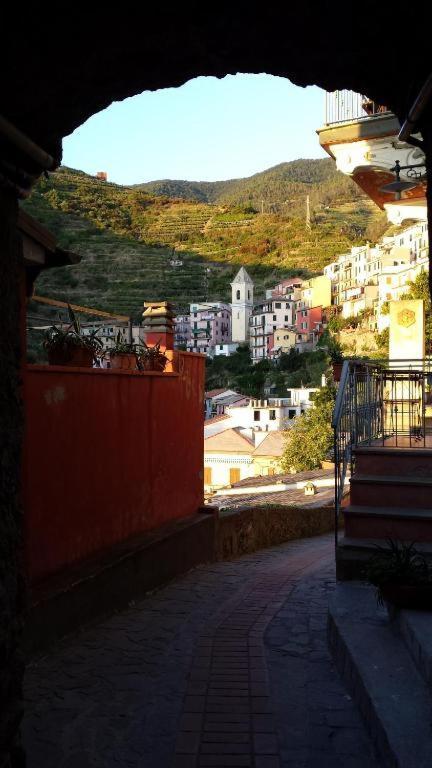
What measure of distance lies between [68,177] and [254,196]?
51821 mm

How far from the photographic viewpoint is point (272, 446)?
34.8 metres

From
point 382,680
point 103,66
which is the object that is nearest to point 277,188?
point 103,66

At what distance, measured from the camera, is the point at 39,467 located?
4695mm

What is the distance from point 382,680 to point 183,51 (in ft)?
10.3

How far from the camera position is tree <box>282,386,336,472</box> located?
29141mm

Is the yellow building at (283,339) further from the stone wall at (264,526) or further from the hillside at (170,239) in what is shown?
the stone wall at (264,526)

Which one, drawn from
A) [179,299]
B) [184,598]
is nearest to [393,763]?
[184,598]

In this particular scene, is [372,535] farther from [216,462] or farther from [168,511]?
[216,462]

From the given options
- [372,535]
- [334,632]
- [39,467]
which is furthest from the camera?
[372,535]

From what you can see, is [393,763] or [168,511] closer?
[393,763]

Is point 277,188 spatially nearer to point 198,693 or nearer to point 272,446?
point 272,446

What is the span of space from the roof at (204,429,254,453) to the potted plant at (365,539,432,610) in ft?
105

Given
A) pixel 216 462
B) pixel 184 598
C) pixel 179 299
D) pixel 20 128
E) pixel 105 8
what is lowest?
pixel 216 462

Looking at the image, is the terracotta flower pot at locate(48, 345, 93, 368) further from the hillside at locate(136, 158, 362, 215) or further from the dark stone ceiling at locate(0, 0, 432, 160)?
the hillside at locate(136, 158, 362, 215)
